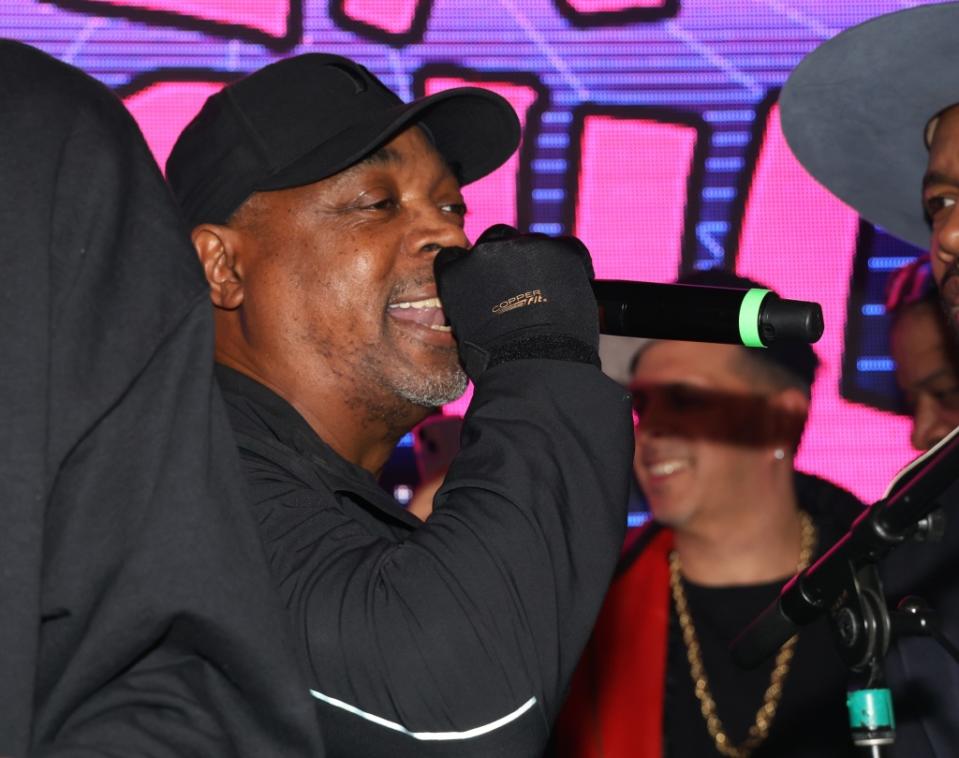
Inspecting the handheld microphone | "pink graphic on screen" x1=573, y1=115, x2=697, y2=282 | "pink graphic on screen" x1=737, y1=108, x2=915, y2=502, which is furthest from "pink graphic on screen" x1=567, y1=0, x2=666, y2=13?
the handheld microphone

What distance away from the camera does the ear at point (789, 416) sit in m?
2.64

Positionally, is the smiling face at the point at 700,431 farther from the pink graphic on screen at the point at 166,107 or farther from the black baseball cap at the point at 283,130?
the black baseball cap at the point at 283,130

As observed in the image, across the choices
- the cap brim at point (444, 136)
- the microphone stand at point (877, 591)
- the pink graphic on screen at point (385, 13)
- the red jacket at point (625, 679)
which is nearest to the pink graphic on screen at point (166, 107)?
the pink graphic on screen at point (385, 13)

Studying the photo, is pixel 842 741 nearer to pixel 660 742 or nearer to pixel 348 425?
pixel 660 742

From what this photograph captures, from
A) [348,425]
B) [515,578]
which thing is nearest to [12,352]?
[515,578]

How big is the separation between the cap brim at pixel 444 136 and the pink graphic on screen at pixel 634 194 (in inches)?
25.0

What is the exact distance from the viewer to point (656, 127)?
255 centimetres

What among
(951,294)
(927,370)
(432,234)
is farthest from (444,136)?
(927,370)

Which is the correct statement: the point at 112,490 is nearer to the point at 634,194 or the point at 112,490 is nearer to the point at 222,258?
the point at 222,258

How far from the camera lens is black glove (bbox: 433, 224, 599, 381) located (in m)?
1.33

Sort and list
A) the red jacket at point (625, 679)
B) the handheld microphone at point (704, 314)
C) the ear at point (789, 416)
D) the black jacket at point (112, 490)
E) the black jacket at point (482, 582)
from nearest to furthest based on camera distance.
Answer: the black jacket at point (112, 490) → the black jacket at point (482, 582) → the handheld microphone at point (704, 314) → the red jacket at point (625, 679) → the ear at point (789, 416)

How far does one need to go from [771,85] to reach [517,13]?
19.2 inches

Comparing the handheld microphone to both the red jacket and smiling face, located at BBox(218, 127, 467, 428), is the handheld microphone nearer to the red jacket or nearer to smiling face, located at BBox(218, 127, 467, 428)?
smiling face, located at BBox(218, 127, 467, 428)

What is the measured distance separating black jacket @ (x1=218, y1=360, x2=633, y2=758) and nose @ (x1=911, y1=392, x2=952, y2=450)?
4.37 ft
